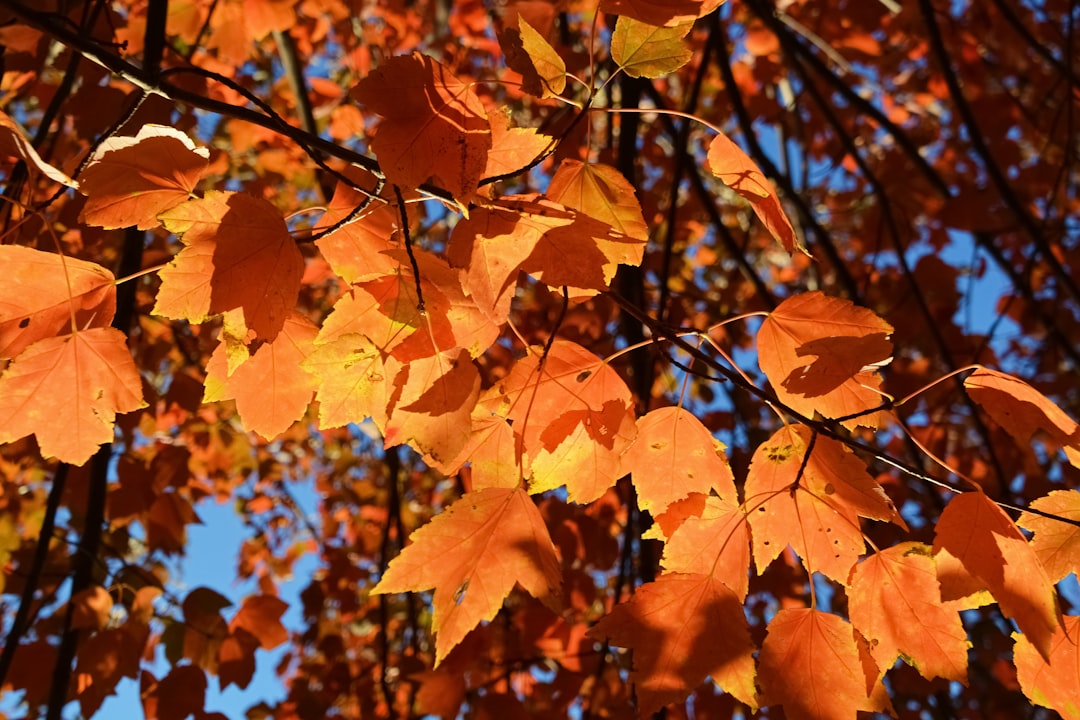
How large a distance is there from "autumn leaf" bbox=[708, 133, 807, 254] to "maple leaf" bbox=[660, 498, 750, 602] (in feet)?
1.35

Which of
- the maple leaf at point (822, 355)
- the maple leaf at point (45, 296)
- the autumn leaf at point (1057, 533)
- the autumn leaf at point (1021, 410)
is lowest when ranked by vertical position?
the autumn leaf at point (1057, 533)

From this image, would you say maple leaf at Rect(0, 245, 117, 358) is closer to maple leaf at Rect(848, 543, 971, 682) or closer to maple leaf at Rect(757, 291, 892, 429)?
→ maple leaf at Rect(757, 291, 892, 429)

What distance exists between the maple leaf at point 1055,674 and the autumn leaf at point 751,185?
67 cm

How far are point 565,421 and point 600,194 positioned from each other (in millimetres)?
341

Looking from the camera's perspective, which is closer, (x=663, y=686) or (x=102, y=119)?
(x=663, y=686)

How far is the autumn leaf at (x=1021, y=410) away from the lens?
1.06 meters

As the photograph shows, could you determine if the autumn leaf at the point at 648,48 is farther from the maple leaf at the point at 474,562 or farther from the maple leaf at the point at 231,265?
the maple leaf at the point at 474,562

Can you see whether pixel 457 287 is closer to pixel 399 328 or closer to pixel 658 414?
pixel 399 328

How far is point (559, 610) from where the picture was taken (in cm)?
104

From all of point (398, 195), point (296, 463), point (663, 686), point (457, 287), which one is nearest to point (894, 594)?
point (663, 686)

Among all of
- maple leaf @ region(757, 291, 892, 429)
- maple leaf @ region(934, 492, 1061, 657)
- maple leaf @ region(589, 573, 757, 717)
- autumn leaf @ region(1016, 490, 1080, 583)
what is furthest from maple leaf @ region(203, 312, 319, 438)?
autumn leaf @ region(1016, 490, 1080, 583)

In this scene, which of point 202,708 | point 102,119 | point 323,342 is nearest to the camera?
point 323,342

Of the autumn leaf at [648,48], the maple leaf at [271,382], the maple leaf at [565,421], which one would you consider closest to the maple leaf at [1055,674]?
the maple leaf at [565,421]

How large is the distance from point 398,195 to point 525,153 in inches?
8.6
